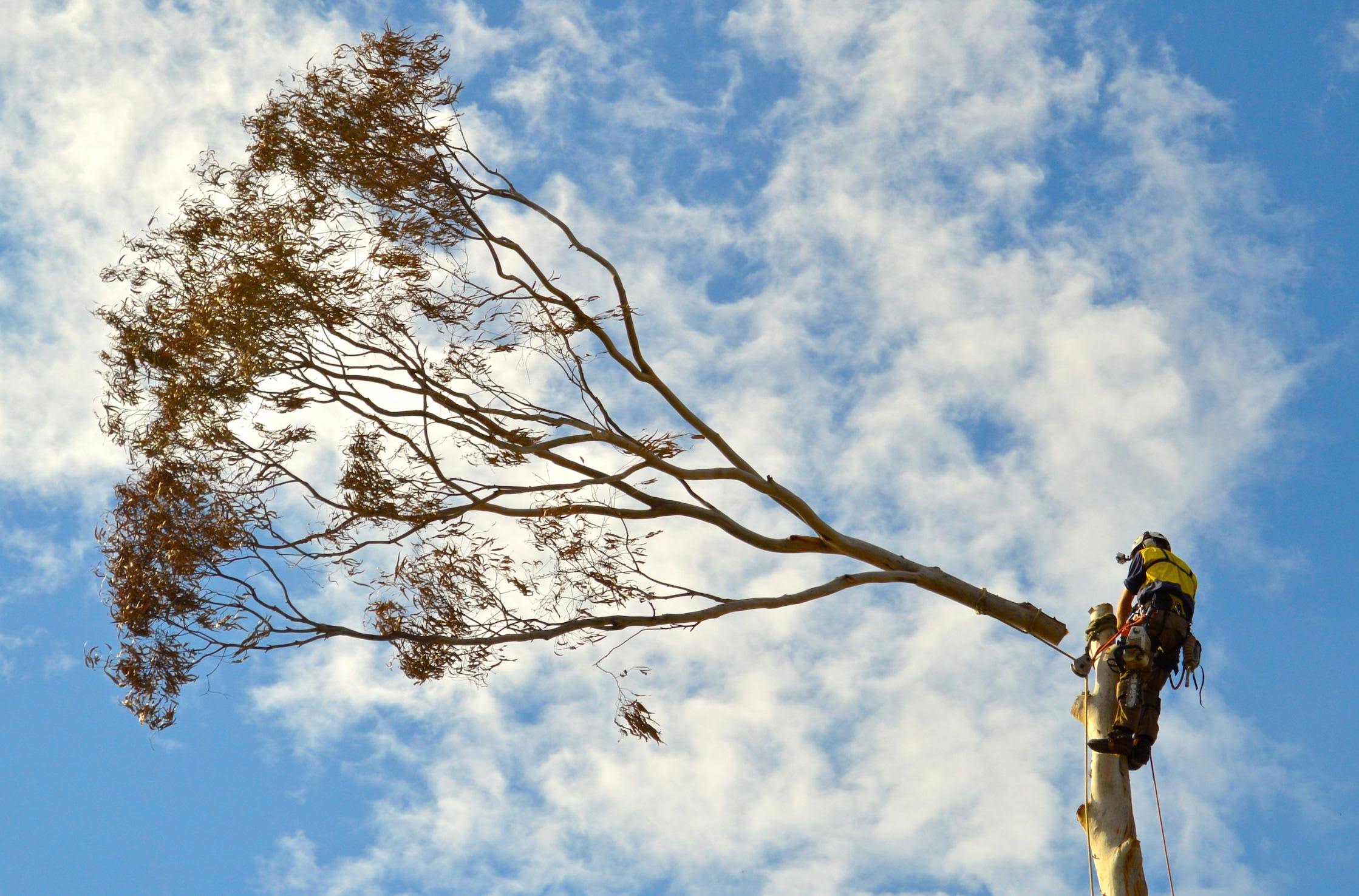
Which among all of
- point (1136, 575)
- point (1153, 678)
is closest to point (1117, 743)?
point (1153, 678)

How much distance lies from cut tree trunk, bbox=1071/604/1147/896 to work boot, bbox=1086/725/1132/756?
0.32ft

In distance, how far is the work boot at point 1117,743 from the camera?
759 cm

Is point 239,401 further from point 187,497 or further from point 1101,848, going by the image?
point 1101,848

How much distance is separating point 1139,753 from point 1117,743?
5.2 inches

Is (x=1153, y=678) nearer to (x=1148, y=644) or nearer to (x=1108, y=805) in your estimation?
(x=1148, y=644)

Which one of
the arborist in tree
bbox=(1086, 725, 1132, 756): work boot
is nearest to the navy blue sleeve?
the arborist in tree

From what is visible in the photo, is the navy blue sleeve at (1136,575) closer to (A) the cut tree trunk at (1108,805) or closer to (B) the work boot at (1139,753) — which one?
(A) the cut tree trunk at (1108,805)

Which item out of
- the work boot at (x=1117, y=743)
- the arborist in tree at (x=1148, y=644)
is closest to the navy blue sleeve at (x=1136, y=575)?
the arborist in tree at (x=1148, y=644)

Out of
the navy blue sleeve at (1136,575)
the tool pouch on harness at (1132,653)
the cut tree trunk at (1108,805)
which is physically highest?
the navy blue sleeve at (1136,575)

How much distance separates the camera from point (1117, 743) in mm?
7602

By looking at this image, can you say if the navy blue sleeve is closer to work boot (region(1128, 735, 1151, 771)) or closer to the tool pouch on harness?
the tool pouch on harness

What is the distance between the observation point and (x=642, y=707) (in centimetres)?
938

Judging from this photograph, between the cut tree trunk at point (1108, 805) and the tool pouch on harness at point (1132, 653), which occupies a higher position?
the tool pouch on harness at point (1132, 653)

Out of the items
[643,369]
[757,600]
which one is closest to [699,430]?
[643,369]
